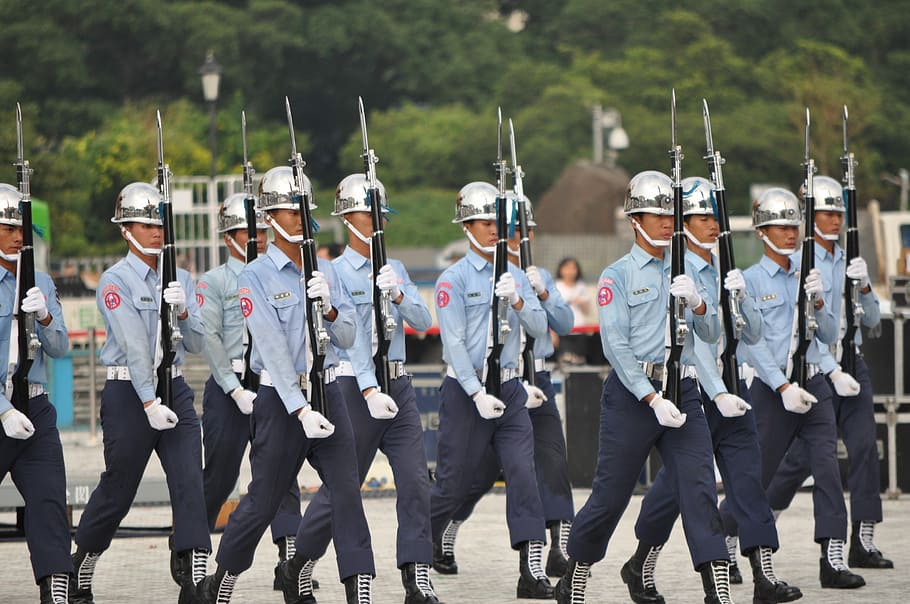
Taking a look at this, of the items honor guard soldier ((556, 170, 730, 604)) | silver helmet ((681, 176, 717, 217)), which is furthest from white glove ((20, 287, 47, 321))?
silver helmet ((681, 176, 717, 217))

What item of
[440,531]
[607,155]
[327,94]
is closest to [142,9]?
[327,94]

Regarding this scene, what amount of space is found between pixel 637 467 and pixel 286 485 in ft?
5.22

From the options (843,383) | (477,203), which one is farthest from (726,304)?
(477,203)

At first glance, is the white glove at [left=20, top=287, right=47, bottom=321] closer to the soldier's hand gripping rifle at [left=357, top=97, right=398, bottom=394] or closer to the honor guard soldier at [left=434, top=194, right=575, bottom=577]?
the soldier's hand gripping rifle at [left=357, top=97, right=398, bottom=394]

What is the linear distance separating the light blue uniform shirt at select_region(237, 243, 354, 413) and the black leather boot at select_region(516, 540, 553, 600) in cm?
184

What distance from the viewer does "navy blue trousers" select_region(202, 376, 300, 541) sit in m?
10.4

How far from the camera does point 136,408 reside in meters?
9.45

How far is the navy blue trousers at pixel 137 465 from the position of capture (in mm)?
9453

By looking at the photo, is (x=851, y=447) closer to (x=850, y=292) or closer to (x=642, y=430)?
(x=850, y=292)

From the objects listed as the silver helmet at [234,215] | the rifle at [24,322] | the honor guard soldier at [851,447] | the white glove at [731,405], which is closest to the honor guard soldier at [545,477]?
the honor guard soldier at [851,447]

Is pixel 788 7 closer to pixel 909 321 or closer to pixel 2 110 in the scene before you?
pixel 2 110

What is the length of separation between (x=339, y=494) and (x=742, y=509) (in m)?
2.11

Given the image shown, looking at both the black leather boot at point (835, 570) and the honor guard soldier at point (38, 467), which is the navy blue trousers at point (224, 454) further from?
the black leather boot at point (835, 570)

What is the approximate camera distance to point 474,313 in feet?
34.4
